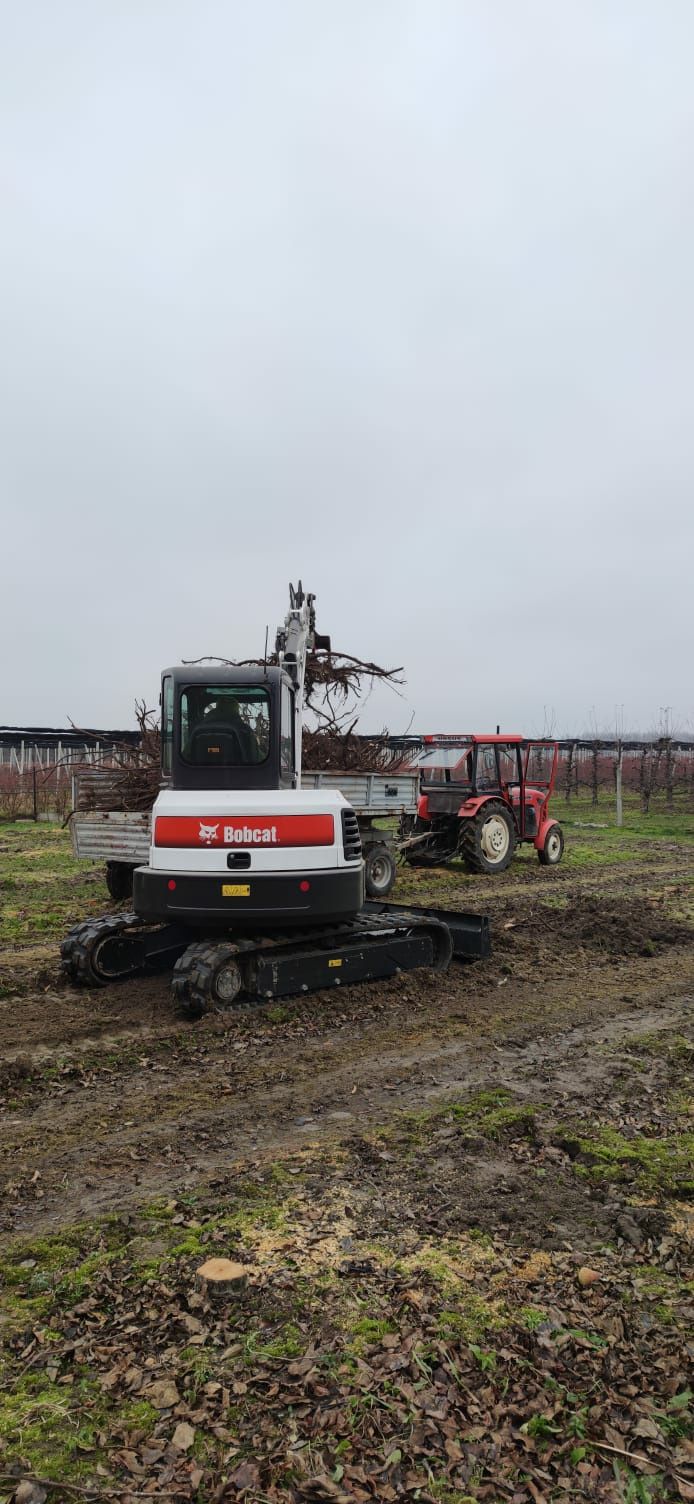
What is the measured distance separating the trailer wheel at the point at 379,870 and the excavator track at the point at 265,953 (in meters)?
4.18

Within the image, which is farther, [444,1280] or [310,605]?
[310,605]

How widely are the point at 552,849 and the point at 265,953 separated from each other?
10.5 meters

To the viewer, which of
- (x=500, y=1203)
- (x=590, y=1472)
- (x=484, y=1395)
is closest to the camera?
(x=590, y=1472)

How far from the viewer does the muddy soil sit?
4.38 m

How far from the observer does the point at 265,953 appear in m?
7.27

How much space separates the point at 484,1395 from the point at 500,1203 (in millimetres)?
1188

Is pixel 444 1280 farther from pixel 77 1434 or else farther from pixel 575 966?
pixel 575 966

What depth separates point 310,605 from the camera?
11750mm

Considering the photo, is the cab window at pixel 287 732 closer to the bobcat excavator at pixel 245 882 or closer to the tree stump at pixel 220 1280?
the bobcat excavator at pixel 245 882

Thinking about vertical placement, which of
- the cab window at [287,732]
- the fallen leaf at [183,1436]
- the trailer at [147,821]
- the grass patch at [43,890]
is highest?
the cab window at [287,732]

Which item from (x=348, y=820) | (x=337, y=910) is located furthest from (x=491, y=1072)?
(x=348, y=820)

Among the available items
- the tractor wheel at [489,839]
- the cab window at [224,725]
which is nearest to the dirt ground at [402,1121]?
the cab window at [224,725]

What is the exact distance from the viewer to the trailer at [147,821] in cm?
1039

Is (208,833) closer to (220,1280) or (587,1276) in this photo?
(220,1280)
